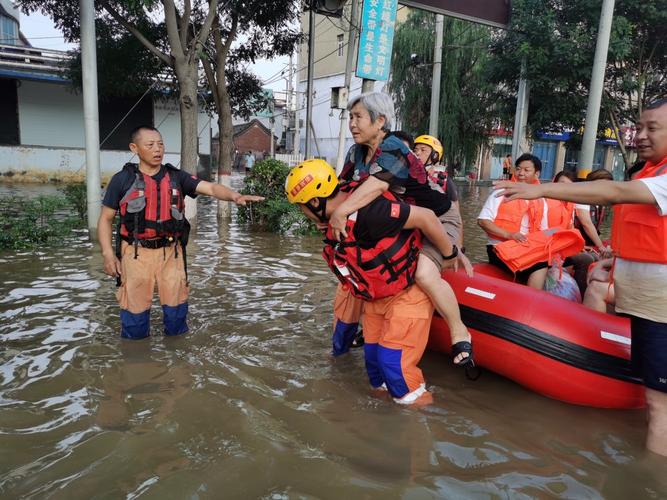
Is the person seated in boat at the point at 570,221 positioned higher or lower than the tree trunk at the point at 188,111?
lower

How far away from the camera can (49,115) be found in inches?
800

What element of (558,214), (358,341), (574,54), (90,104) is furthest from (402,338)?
(574,54)

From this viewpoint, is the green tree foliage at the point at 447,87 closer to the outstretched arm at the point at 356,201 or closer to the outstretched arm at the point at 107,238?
the outstretched arm at the point at 107,238

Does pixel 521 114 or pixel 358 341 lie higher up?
pixel 521 114

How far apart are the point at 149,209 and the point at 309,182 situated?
5.24ft

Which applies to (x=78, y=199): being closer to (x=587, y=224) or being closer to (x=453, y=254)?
(x=453, y=254)

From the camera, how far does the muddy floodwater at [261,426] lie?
262 centimetres

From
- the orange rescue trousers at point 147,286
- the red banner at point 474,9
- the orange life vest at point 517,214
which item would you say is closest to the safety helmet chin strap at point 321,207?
the orange rescue trousers at point 147,286

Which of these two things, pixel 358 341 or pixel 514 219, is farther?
pixel 514 219

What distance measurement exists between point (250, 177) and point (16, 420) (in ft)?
26.0

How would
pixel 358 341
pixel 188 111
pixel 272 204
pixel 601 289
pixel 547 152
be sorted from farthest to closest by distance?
pixel 547 152 → pixel 272 204 → pixel 188 111 → pixel 358 341 → pixel 601 289

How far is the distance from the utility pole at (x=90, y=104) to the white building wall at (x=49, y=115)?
1269 centimetres

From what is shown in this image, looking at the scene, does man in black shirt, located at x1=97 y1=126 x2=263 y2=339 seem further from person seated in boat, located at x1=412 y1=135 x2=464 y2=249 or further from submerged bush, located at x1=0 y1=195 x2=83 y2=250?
submerged bush, located at x1=0 y1=195 x2=83 y2=250

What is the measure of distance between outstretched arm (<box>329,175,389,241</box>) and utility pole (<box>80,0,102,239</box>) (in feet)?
23.3
